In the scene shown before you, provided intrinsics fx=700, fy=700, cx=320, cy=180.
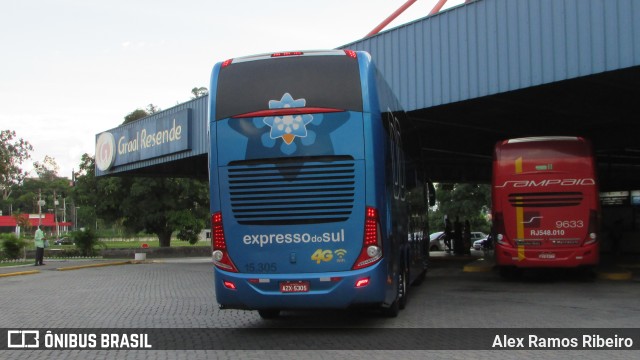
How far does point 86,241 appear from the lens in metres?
37.2

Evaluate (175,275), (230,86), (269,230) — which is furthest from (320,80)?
(175,275)

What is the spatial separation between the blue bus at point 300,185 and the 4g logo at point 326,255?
0.5 inches

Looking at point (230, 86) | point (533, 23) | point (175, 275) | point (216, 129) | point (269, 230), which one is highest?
point (533, 23)

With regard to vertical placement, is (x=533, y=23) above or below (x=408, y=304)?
above

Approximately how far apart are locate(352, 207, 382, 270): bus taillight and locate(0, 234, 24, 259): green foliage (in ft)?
86.6

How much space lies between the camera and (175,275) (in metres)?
22.1

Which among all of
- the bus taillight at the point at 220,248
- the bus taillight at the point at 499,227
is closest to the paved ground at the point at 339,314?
the bus taillight at the point at 220,248

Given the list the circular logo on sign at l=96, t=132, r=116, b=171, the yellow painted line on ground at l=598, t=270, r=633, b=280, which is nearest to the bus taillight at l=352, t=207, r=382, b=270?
the yellow painted line on ground at l=598, t=270, r=633, b=280

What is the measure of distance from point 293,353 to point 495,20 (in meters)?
10.7

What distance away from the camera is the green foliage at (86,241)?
37094 millimetres

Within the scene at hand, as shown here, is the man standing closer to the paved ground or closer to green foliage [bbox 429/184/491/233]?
the paved ground

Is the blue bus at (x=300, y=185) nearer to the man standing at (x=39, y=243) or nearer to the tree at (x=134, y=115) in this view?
the man standing at (x=39, y=243)

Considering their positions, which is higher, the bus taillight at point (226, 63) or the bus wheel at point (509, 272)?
the bus taillight at point (226, 63)

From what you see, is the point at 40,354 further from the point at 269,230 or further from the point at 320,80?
the point at 320,80
